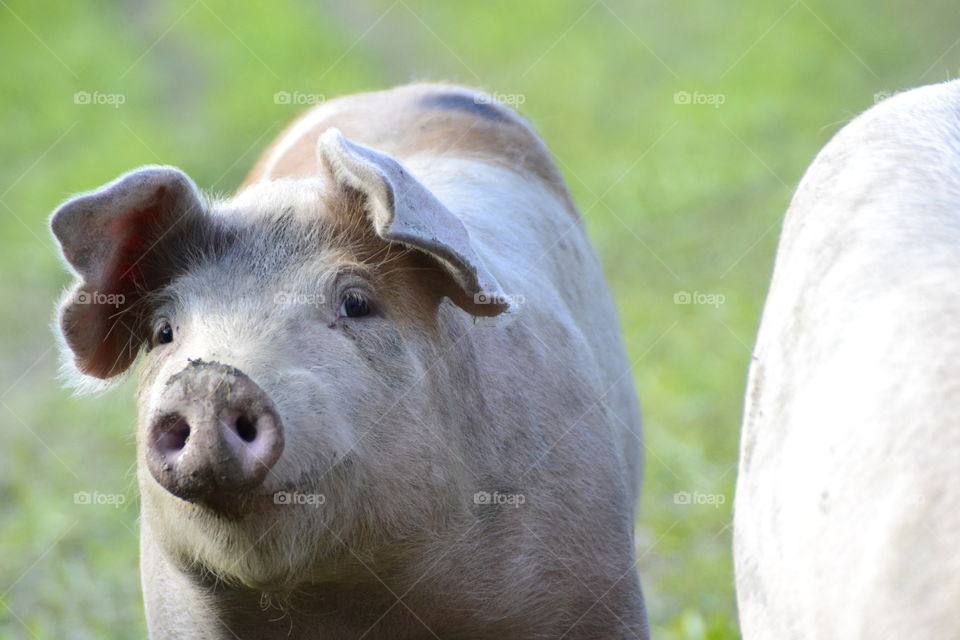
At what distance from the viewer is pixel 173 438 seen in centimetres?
320

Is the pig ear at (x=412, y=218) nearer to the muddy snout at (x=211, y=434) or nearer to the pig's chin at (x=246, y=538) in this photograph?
the muddy snout at (x=211, y=434)

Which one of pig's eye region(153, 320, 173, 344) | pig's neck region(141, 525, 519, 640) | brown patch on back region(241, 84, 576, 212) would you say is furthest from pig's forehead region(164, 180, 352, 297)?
brown patch on back region(241, 84, 576, 212)

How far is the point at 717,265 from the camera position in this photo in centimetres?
1043

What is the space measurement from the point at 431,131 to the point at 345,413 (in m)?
2.26

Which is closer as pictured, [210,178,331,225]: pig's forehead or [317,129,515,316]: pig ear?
[317,129,515,316]: pig ear

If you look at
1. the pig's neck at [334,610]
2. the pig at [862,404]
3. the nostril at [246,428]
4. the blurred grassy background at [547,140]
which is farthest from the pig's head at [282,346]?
the blurred grassy background at [547,140]

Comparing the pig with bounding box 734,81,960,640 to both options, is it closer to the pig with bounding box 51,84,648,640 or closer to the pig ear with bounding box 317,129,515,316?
the pig ear with bounding box 317,129,515,316

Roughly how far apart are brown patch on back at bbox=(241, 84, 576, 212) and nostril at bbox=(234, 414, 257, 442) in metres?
2.15

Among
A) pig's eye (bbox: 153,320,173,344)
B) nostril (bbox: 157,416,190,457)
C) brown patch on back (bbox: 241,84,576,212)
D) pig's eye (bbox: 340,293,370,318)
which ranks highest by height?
brown patch on back (bbox: 241,84,576,212)

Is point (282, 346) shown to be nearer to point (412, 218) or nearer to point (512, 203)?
point (412, 218)

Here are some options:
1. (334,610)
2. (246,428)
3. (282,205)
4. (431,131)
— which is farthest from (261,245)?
(431,131)

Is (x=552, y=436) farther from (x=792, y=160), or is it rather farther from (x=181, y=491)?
(x=792, y=160)

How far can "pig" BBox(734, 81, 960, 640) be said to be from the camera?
2227 millimetres

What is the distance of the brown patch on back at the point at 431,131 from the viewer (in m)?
5.47
